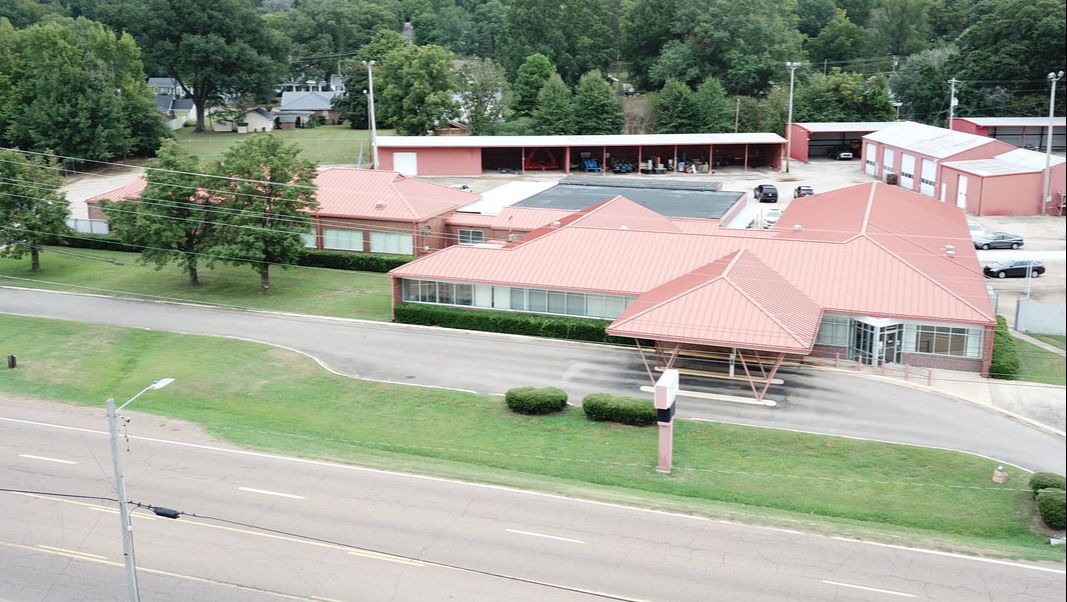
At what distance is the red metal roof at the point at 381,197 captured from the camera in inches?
2719

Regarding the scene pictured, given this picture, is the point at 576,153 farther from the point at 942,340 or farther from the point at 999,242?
the point at 942,340

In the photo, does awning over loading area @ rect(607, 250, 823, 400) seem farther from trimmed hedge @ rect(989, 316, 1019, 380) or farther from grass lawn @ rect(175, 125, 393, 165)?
grass lawn @ rect(175, 125, 393, 165)

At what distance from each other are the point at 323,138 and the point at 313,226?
49.7 meters

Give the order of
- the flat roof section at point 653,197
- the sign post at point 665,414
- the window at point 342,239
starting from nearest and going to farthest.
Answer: the sign post at point 665,414 < the window at point 342,239 < the flat roof section at point 653,197

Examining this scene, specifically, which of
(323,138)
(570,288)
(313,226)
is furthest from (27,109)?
(570,288)

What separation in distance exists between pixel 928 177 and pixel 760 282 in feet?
136

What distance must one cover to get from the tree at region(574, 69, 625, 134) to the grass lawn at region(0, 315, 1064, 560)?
6218cm

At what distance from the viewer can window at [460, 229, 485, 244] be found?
70188mm

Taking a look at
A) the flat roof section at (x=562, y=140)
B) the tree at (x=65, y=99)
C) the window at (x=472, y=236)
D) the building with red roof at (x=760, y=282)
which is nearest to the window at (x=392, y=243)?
the window at (x=472, y=236)

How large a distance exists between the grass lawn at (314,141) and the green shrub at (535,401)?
210 ft

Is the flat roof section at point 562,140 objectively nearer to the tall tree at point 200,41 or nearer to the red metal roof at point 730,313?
the tall tree at point 200,41

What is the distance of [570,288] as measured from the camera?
2104 inches

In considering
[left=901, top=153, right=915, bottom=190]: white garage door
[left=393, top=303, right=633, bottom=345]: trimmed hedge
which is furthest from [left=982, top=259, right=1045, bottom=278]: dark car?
[left=901, top=153, right=915, bottom=190]: white garage door

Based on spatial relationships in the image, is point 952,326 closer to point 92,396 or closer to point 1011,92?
point 92,396
